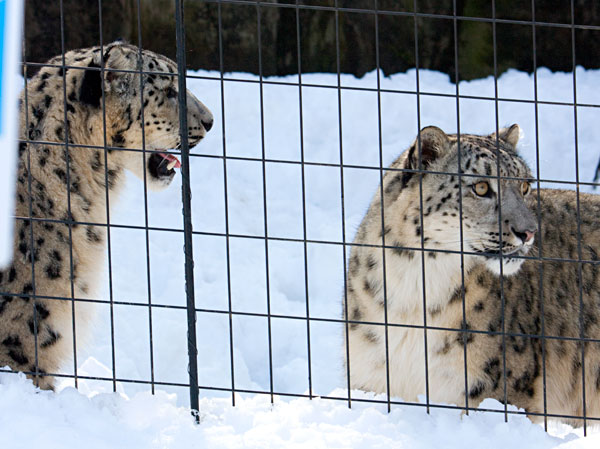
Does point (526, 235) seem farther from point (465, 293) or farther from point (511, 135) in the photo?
point (511, 135)

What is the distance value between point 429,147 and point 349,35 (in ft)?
15.8

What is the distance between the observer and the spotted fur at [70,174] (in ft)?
14.5

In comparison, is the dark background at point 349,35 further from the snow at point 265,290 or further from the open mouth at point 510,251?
the open mouth at point 510,251

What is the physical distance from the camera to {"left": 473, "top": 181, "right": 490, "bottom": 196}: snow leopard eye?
4.75m

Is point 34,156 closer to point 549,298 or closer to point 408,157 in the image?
point 408,157

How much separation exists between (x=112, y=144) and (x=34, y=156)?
394 mm

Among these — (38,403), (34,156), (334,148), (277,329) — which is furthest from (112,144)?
(334,148)

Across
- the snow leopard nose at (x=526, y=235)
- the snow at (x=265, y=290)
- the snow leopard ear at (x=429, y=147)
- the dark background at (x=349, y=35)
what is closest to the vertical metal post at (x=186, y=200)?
the snow at (x=265, y=290)

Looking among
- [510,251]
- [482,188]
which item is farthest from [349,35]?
[510,251]

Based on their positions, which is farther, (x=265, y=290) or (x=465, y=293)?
(x=265, y=290)

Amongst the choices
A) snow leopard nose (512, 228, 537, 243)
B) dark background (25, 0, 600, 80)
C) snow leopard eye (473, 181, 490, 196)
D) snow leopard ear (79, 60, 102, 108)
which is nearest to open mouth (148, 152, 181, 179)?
snow leopard ear (79, 60, 102, 108)

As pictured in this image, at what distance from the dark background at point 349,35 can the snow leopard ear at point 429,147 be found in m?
4.61

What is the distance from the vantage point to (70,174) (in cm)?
470

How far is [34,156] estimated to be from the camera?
15.2 ft
